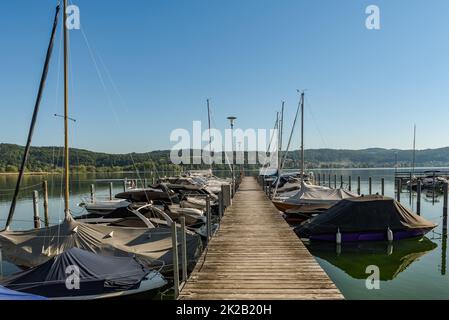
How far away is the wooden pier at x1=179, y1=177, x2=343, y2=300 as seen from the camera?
6.54m

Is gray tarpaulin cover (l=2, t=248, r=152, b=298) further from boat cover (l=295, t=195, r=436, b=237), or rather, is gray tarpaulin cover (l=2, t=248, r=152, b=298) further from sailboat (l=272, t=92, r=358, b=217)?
sailboat (l=272, t=92, r=358, b=217)

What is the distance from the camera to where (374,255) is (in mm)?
14812

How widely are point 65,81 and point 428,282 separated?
15935 mm

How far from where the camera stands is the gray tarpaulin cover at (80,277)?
8008 millimetres

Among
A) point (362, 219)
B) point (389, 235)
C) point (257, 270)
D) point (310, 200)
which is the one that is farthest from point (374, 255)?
point (257, 270)

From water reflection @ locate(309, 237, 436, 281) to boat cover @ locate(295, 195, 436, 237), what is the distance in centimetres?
76

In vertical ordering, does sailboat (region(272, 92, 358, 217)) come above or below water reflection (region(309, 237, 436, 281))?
above

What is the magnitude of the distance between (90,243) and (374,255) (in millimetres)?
11543

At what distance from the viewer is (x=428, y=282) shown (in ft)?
39.8

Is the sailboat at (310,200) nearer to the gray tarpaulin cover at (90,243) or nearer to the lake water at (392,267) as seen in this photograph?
the lake water at (392,267)

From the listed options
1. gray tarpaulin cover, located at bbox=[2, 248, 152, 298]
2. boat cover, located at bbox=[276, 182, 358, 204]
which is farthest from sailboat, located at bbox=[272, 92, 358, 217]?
gray tarpaulin cover, located at bbox=[2, 248, 152, 298]

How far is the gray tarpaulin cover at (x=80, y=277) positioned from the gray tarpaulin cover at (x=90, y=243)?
6.31 feet

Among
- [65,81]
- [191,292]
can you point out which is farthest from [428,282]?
[65,81]
